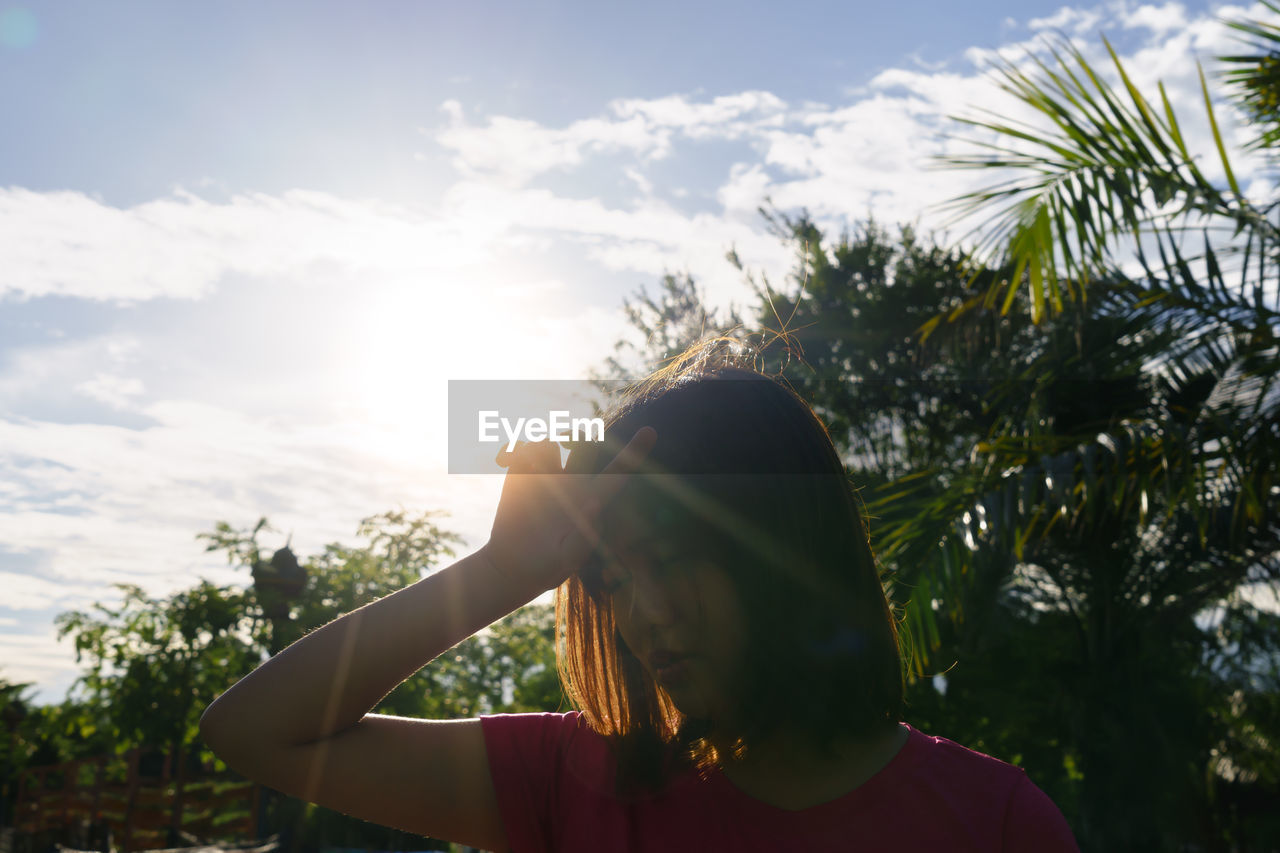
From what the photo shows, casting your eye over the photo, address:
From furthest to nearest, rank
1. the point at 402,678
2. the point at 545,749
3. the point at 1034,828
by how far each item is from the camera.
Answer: the point at 545,749 < the point at 402,678 < the point at 1034,828

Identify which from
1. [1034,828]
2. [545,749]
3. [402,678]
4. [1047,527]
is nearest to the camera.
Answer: [1034,828]

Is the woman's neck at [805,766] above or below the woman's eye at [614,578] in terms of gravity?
below

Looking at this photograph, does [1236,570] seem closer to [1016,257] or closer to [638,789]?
[1016,257]

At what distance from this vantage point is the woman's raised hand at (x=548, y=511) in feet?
3.86

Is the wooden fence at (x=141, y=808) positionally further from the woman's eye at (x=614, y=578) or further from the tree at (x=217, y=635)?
the woman's eye at (x=614, y=578)

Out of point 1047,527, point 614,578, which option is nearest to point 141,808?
point 1047,527

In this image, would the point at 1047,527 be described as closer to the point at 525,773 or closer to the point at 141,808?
the point at 525,773

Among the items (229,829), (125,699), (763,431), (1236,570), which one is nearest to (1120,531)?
(1236,570)

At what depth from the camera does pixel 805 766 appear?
1.21m

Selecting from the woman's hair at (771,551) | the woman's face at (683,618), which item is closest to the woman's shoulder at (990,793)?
the woman's hair at (771,551)

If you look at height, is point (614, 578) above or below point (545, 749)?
above

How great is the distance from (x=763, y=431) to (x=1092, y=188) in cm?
398

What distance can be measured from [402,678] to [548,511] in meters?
0.29

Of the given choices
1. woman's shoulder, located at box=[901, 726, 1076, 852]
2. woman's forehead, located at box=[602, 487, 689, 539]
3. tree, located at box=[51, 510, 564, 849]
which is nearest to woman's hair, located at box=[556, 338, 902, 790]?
Answer: woman's forehead, located at box=[602, 487, 689, 539]
